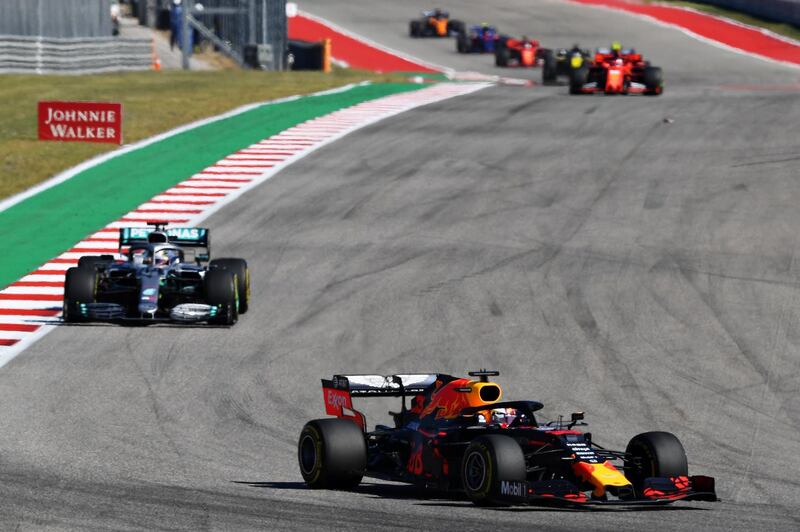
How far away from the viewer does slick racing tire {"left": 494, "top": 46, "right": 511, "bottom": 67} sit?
191 ft

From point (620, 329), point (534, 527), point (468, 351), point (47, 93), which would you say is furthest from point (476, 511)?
point (47, 93)

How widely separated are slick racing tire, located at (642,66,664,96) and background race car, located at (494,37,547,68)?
45.6 feet

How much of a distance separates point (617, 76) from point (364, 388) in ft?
104

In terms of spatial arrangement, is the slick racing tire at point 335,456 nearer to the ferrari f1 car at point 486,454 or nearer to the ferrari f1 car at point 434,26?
the ferrari f1 car at point 486,454

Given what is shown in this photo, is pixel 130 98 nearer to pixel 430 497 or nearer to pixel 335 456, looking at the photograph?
pixel 335 456

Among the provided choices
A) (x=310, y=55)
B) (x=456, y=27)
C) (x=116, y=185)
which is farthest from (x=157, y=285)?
(x=456, y=27)

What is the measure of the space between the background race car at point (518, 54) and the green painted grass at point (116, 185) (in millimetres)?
16528

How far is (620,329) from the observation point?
21781 mm

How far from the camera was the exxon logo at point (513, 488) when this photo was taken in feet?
38.5

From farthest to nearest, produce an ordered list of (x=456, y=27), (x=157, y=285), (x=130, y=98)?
1. (x=456, y=27)
2. (x=130, y=98)
3. (x=157, y=285)

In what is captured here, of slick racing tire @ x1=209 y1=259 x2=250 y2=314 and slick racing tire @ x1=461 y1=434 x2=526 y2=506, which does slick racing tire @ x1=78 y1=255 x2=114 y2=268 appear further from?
slick racing tire @ x1=461 y1=434 x2=526 y2=506

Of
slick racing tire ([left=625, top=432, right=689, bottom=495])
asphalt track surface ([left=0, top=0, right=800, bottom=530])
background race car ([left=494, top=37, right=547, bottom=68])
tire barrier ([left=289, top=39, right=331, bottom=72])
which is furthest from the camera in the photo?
tire barrier ([left=289, top=39, right=331, bottom=72])

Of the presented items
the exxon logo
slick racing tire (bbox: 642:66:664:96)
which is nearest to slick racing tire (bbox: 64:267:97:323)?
the exxon logo

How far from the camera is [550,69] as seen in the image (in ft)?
164
